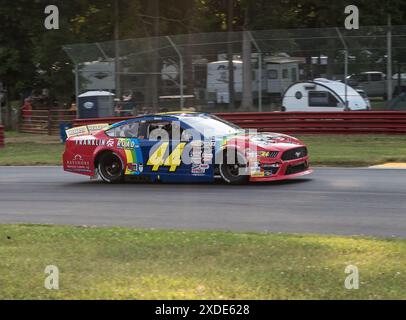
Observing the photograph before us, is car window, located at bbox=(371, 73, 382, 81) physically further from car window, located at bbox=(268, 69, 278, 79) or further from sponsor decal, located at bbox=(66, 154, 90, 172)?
sponsor decal, located at bbox=(66, 154, 90, 172)

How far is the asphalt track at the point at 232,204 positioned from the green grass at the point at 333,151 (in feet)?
6.42

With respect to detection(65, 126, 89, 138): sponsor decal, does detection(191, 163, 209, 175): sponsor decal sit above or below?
below

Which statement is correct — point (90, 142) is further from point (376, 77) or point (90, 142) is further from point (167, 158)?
point (376, 77)

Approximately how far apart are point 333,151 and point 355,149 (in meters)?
0.79

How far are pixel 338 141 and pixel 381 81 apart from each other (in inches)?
117

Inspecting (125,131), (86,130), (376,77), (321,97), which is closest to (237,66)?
(321,97)

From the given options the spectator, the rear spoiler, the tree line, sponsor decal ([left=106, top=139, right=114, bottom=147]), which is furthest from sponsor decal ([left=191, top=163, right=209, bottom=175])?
the spectator

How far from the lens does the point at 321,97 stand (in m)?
25.3

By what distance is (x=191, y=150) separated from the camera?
1210 centimetres

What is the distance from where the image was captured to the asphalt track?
27.7 feet

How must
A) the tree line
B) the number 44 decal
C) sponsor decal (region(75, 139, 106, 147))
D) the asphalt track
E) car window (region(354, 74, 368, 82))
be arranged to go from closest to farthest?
the asphalt track → the number 44 decal → sponsor decal (region(75, 139, 106, 147)) → car window (region(354, 74, 368, 82)) → the tree line

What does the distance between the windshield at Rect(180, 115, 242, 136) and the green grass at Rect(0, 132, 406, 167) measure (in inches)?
139

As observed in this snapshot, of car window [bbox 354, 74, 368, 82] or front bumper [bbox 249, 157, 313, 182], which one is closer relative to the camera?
front bumper [bbox 249, 157, 313, 182]

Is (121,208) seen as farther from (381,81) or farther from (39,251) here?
(381,81)
